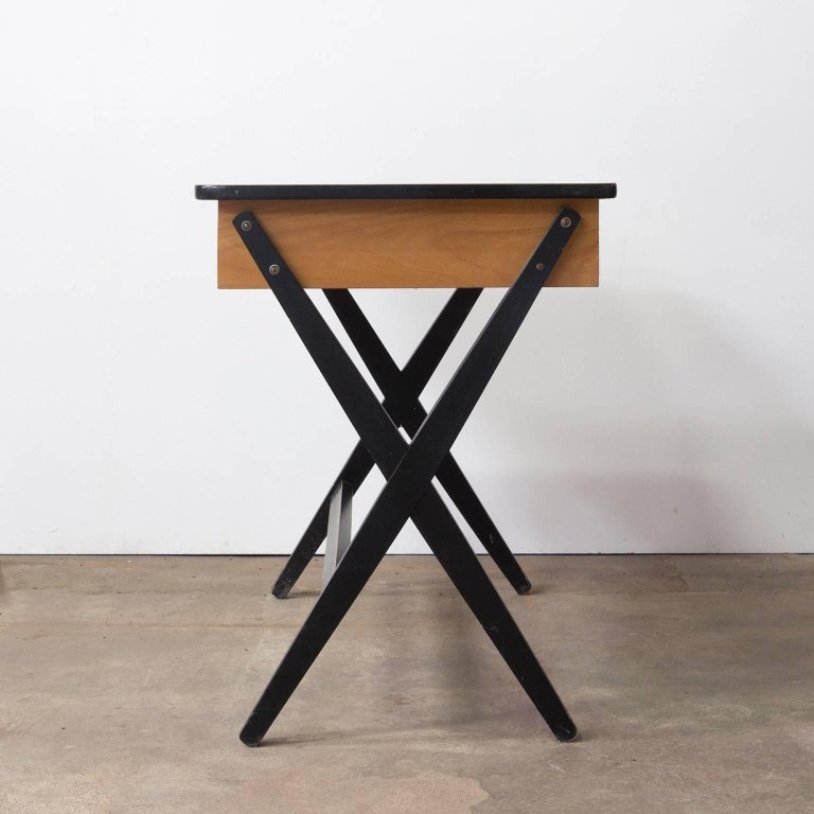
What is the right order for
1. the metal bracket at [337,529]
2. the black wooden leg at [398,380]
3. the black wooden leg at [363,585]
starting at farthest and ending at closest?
the black wooden leg at [398,380] → the metal bracket at [337,529] → the black wooden leg at [363,585]

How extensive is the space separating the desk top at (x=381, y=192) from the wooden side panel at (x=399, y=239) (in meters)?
0.04

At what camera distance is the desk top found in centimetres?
168

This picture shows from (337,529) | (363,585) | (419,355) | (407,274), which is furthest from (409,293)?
(363,585)

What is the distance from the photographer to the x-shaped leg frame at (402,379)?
2326 mm

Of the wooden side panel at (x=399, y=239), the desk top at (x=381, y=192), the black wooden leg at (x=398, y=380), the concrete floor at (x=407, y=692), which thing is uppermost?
the desk top at (x=381, y=192)

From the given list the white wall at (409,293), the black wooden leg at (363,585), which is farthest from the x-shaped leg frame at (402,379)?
the black wooden leg at (363,585)

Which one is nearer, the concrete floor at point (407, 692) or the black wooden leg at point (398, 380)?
the concrete floor at point (407, 692)

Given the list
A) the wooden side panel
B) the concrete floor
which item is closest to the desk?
the wooden side panel

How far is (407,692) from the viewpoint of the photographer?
80.2 inches

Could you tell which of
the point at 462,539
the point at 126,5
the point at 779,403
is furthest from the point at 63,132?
the point at 779,403

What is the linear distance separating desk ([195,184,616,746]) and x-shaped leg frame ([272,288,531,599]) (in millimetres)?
465

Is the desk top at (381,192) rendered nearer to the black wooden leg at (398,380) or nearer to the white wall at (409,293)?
the black wooden leg at (398,380)

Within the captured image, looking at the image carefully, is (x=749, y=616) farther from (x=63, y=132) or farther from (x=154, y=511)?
(x=63, y=132)

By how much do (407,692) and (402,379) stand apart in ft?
2.22
